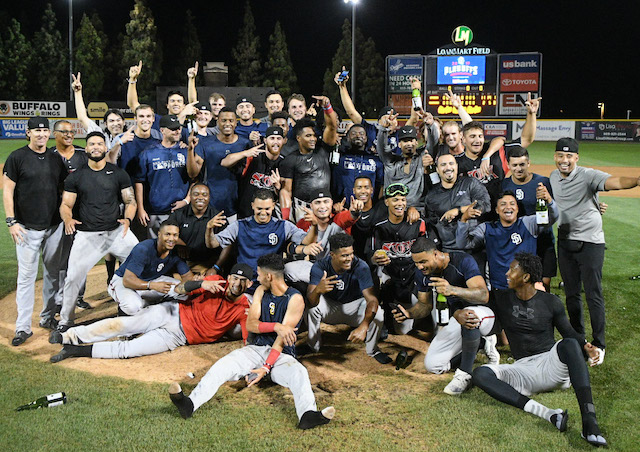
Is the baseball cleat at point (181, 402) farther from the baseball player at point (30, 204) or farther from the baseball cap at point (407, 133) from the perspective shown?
the baseball cap at point (407, 133)

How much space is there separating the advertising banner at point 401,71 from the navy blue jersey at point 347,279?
2151 centimetres

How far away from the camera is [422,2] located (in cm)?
8475

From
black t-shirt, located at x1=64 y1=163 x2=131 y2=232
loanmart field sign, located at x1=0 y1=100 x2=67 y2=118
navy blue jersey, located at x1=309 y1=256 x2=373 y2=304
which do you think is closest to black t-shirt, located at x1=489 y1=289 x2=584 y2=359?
navy blue jersey, located at x1=309 y1=256 x2=373 y2=304

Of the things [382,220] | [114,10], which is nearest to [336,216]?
[382,220]

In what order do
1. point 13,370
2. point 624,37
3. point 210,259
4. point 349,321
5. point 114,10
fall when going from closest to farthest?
1. point 13,370
2. point 349,321
3. point 210,259
4. point 114,10
5. point 624,37

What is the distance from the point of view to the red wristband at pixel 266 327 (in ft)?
19.4

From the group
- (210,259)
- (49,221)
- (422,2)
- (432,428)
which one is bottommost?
(432,428)

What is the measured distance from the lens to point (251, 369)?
590 cm

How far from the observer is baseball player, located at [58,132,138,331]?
743cm

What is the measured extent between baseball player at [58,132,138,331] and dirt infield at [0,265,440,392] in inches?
24.5

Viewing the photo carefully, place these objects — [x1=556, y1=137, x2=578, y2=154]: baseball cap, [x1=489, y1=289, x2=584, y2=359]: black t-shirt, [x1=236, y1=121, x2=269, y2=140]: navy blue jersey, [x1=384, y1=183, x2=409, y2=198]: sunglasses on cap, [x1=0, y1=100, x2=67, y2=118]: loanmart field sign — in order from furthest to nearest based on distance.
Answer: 1. [x1=0, y1=100, x2=67, y2=118]: loanmart field sign
2. [x1=236, y1=121, x2=269, y2=140]: navy blue jersey
3. [x1=384, y1=183, x2=409, y2=198]: sunglasses on cap
4. [x1=556, y1=137, x2=578, y2=154]: baseball cap
5. [x1=489, y1=289, x2=584, y2=359]: black t-shirt

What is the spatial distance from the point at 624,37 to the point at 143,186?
86.2 metres

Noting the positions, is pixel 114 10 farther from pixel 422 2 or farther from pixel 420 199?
pixel 420 199

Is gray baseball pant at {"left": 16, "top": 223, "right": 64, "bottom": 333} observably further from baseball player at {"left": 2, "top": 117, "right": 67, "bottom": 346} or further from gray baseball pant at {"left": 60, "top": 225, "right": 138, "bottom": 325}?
gray baseball pant at {"left": 60, "top": 225, "right": 138, "bottom": 325}
